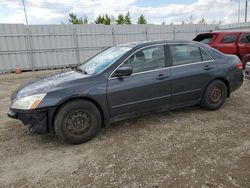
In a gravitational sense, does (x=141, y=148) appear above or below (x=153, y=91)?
below

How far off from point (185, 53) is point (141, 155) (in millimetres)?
2274

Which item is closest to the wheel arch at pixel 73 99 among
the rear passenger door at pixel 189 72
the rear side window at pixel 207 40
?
the rear passenger door at pixel 189 72

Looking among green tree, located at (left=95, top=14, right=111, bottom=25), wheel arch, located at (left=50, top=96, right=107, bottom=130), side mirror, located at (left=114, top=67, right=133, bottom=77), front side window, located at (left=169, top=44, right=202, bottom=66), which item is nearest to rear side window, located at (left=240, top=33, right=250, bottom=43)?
front side window, located at (left=169, top=44, right=202, bottom=66)

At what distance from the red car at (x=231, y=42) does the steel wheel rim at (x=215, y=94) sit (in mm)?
4409

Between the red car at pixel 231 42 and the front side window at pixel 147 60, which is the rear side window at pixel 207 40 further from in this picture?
the front side window at pixel 147 60

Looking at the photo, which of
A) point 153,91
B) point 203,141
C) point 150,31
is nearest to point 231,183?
point 203,141

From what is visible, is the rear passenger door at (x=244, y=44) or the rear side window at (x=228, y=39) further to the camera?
the rear side window at (x=228, y=39)

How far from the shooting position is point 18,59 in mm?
12188

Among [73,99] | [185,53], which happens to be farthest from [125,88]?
[185,53]

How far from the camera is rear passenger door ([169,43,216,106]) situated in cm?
416

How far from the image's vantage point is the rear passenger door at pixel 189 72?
4.16 m

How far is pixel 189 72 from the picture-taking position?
4.25 meters

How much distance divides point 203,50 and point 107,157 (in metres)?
2.91

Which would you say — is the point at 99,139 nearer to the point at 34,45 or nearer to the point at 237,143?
the point at 237,143
